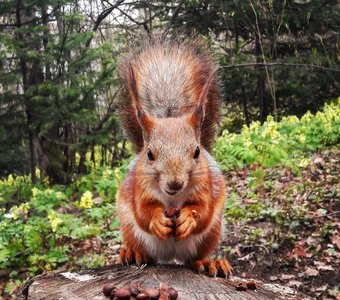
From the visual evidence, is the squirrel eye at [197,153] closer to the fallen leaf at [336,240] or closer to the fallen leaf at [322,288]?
the fallen leaf at [322,288]

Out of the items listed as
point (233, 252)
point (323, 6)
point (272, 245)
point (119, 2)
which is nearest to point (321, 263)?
point (272, 245)

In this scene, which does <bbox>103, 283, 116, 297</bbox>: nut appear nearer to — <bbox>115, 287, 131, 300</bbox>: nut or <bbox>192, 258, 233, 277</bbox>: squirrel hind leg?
<bbox>115, 287, 131, 300</bbox>: nut

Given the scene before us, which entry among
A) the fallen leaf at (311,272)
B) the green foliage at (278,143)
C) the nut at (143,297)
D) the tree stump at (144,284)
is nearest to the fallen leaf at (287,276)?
the fallen leaf at (311,272)

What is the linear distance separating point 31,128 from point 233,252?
9.06ft

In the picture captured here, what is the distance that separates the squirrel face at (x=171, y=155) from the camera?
1709mm

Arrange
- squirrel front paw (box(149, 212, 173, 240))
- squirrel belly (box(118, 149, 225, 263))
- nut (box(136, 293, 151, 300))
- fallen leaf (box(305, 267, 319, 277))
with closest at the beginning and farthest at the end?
nut (box(136, 293, 151, 300))
squirrel front paw (box(149, 212, 173, 240))
squirrel belly (box(118, 149, 225, 263))
fallen leaf (box(305, 267, 319, 277))

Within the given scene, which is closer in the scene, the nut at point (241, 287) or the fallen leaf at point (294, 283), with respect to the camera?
the nut at point (241, 287)

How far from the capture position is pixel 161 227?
5.86 ft

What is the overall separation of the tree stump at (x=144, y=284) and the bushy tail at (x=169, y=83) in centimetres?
58

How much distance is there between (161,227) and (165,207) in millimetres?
131

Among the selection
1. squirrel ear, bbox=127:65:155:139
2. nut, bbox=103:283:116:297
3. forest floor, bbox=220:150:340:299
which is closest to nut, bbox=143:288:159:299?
nut, bbox=103:283:116:297

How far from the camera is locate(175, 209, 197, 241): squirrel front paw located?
1757mm

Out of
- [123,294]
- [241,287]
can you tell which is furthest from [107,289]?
[241,287]

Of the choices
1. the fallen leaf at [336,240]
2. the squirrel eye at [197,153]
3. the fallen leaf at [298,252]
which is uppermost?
the squirrel eye at [197,153]
